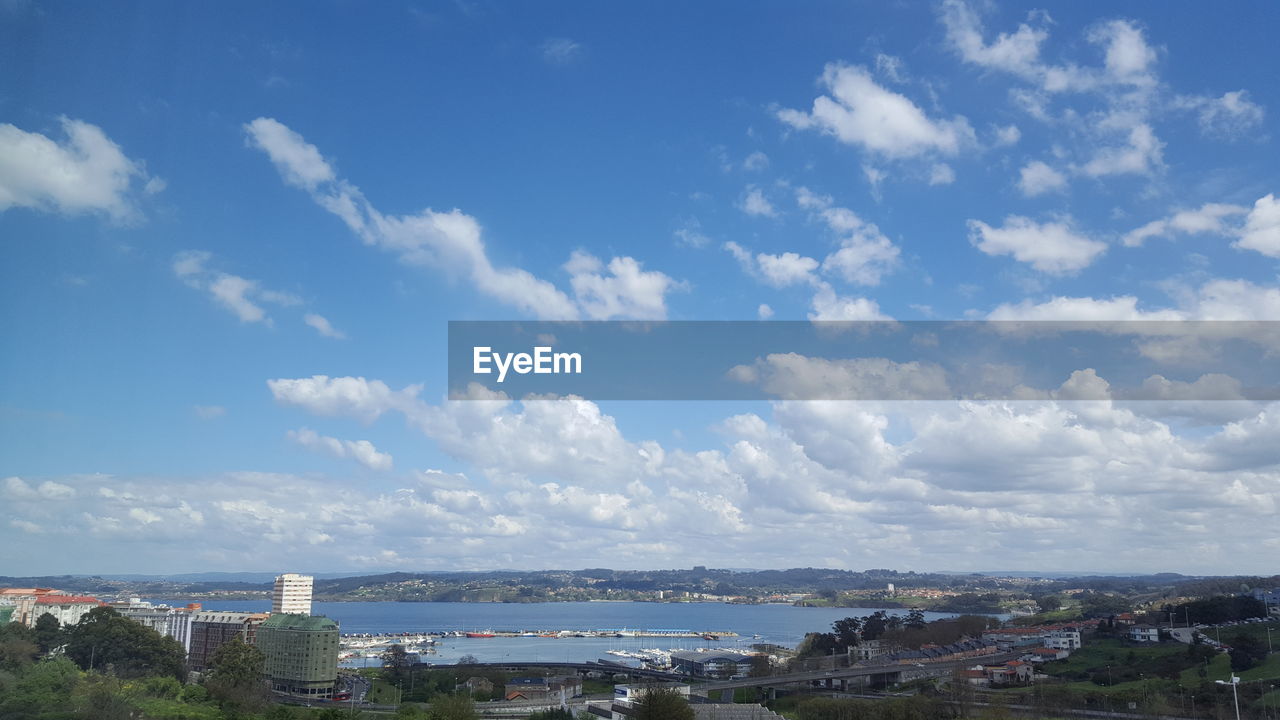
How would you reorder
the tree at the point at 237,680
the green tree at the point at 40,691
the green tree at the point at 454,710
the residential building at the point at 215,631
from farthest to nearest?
the residential building at the point at 215,631 → the tree at the point at 237,680 → the green tree at the point at 454,710 → the green tree at the point at 40,691

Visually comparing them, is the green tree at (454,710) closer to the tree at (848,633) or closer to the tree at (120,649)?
the tree at (120,649)

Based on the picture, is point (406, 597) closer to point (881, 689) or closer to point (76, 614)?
point (76, 614)

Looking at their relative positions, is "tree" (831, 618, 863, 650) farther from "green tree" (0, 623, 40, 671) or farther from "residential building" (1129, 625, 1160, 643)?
"green tree" (0, 623, 40, 671)

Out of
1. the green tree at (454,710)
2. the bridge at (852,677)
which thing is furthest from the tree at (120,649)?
the bridge at (852,677)

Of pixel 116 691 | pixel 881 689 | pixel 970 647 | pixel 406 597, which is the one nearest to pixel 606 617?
pixel 406 597

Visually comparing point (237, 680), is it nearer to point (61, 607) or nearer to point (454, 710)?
point (454, 710)
